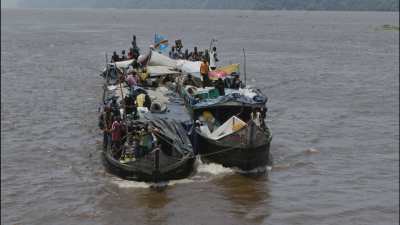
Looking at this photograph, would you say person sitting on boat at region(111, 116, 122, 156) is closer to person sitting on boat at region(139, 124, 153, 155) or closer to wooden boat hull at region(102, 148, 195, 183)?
wooden boat hull at region(102, 148, 195, 183)

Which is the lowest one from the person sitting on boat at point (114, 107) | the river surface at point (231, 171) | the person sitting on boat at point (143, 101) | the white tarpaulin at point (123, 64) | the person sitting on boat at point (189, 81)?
the river surface at point (231, 171)

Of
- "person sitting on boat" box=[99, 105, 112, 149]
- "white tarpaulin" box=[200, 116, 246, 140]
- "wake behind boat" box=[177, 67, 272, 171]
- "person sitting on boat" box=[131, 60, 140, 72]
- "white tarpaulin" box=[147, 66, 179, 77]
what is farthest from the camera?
"person sitting on boat" box=[131, 60, 140, 72]

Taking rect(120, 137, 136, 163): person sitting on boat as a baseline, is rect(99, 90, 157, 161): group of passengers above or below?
above

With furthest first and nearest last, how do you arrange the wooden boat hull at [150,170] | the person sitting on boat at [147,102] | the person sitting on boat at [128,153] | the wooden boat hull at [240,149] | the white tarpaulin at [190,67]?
the white tarpaulin at [190,67] → the person sitting on boat at [147,102] → the wooden boat hull at [240,149] → the person sitting on boat at [128,153] → the wooden boat hull at [150,170]

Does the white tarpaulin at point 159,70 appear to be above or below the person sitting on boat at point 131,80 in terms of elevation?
above

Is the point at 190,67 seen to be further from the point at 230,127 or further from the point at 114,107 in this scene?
the point at 230,127

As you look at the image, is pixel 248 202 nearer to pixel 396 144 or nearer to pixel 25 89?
pixel 396 144

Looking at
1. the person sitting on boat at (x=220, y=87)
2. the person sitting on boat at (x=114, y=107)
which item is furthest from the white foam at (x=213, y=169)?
the person sitting on boat at (x=220, y=87)

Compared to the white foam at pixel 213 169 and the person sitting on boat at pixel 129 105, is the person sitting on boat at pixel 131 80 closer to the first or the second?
the person sitting on boat at pixel 129 105

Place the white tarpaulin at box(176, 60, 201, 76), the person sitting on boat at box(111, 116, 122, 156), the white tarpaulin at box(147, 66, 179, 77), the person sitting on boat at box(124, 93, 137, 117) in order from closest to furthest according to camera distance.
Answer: the person sitting on boat at box(111, 116, 122, 156)
the person sitting on boat at box(124, 93, 137, 117)
the white tarpaulin at box(176, 60, 201, 76)
the white tarpaulin at box(147, 66, 179, 77)

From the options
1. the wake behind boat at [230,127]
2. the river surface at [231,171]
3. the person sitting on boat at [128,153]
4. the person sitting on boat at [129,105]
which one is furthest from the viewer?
the person sitting on boat at [129,105]

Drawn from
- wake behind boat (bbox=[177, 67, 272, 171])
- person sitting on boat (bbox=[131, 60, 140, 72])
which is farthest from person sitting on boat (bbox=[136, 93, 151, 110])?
person sitting on boat (bbox=[131, 60, 140, 72])

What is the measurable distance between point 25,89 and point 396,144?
24308 mm

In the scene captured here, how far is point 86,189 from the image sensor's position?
784 inches
